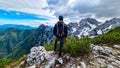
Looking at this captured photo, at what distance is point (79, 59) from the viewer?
68.1 ft

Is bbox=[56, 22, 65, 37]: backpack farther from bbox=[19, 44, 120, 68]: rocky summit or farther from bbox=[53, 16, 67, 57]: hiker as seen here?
bbox=[19, 44, 120, 68]: rocky summit

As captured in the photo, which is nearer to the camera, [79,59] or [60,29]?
[60,29]

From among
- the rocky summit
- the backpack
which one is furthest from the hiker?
the rocky summit

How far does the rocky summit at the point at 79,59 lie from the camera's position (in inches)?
786

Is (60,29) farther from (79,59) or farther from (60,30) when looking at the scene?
(79,59)

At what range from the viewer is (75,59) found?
20.8 metres

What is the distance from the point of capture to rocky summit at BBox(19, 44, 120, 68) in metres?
20.0

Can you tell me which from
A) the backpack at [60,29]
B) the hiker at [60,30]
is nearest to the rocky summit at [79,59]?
the hiker at [60,30]

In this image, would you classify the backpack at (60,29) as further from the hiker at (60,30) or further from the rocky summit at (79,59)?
the rocky summit at (79,59)

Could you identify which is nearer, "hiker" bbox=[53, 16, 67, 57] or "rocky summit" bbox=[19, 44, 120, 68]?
"rocky summit" bbox=[19, 44, 120, 68]

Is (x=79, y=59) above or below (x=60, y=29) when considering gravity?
below

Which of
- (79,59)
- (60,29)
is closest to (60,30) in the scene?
(60,29)

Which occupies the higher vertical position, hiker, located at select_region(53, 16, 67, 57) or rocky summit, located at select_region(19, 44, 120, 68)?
hiker, located at select_region(53, 16, 67, 57)

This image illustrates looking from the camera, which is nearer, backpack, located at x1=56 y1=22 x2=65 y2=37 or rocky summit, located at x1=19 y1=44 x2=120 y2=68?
rocky summit, located at x1=19 y1=44 x2=120 y2=68
